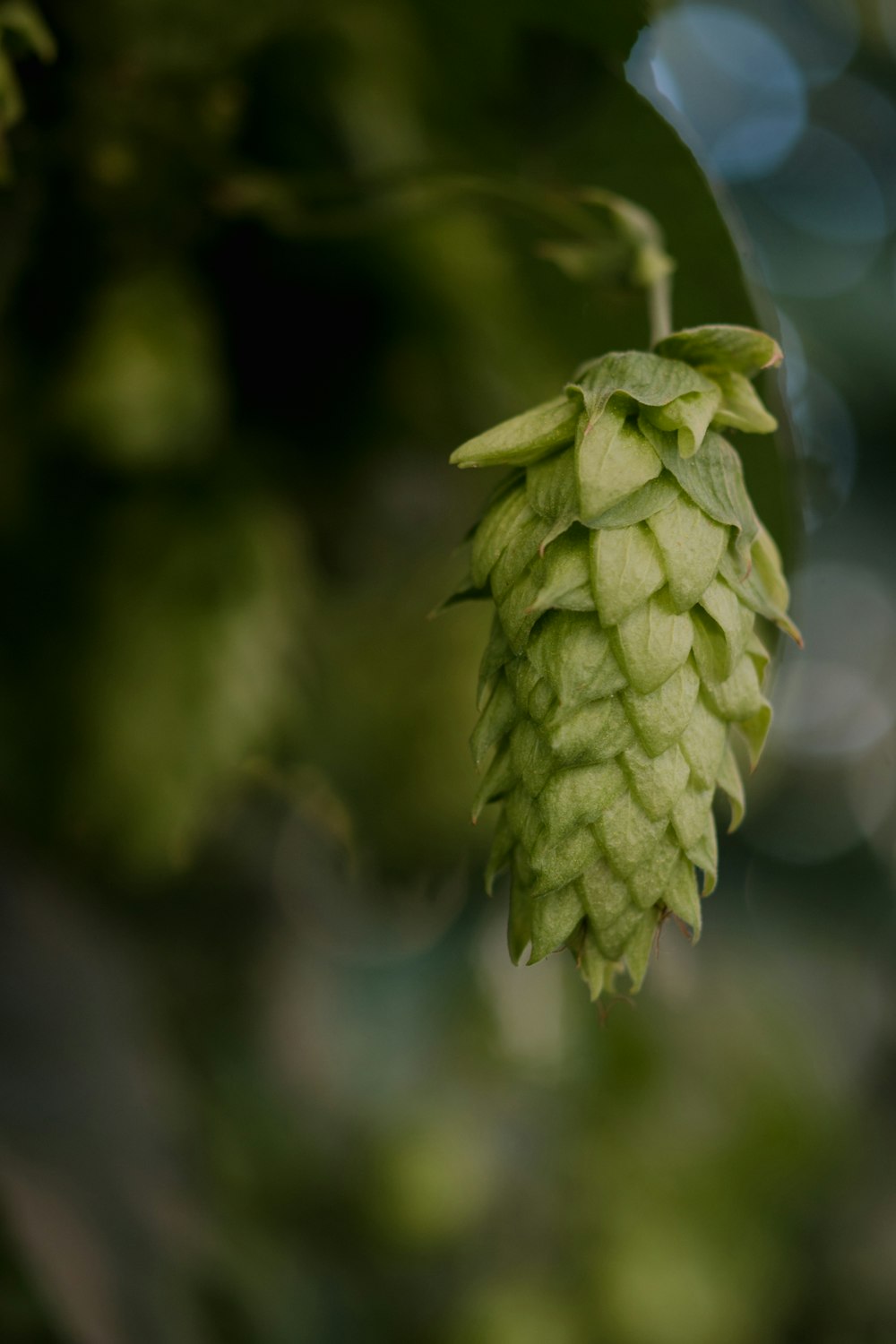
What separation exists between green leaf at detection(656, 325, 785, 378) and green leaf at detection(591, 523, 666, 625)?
99 millimetres

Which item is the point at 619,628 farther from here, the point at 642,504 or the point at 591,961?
the point at 591,961

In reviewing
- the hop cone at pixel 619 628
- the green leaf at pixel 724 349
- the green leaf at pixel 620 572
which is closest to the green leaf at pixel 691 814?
the hop cone at pixel 619 628

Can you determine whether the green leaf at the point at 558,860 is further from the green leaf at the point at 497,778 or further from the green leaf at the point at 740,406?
the green leaf at the point at 740,406

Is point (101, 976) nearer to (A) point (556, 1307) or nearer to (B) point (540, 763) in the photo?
(B) point (540, 763)

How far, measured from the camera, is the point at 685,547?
0.53m

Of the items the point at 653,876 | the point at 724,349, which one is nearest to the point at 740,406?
the point at 724,349

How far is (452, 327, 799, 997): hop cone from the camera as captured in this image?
53 centimetres

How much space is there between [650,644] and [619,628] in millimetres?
16

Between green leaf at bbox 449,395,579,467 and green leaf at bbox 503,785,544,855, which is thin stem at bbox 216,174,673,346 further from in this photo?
green leaf at bbox 503,785,544,855

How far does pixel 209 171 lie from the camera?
0.85 metres

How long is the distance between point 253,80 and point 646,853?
26.1 inches

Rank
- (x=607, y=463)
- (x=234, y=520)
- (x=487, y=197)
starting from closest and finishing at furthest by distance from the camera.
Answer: (x=607, y=463)
(x=487, y=197)
(x=234, y=520)

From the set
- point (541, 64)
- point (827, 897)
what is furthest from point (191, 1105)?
point (827, 897)

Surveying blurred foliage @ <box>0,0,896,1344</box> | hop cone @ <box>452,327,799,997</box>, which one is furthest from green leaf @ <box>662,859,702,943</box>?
blurred foliage @ <box>0,0,896,1344</box>
